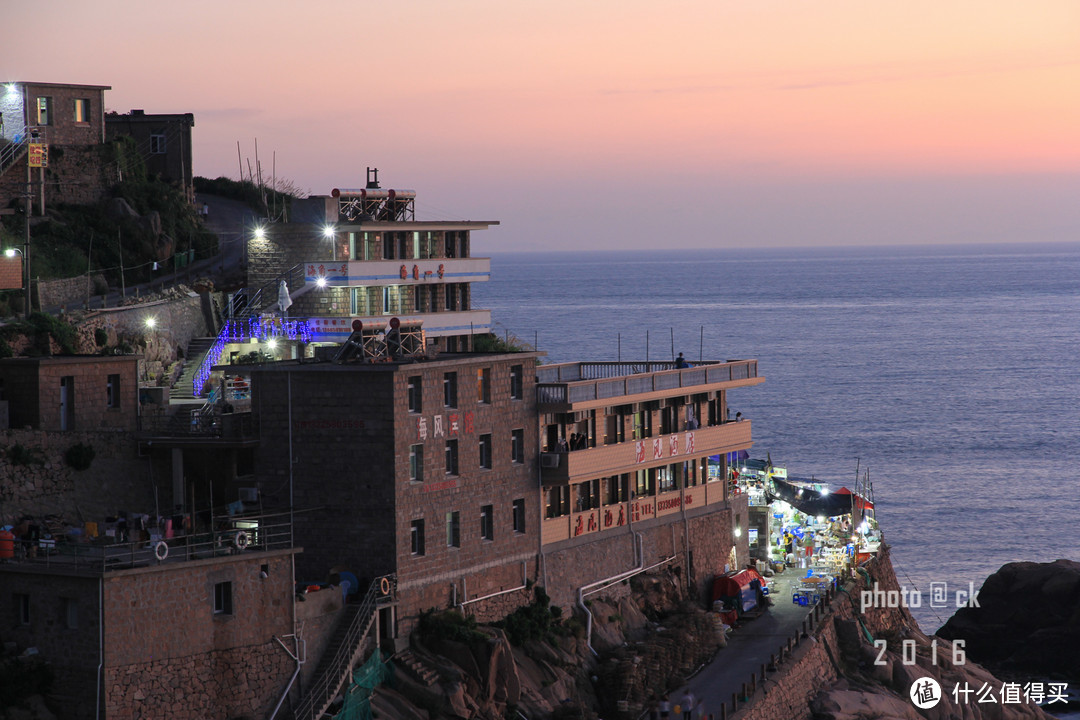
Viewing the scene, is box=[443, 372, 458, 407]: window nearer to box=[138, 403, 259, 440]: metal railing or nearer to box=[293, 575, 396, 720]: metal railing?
box=[138, 403, 259, 440]: metal railing

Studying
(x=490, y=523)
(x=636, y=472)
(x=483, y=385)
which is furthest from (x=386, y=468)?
(x=636, y=472)

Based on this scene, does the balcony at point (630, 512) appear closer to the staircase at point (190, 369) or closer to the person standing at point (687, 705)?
the person standing at point (687, 705)

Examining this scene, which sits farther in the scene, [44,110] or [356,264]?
[44,110]

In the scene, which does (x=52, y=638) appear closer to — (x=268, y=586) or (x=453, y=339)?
(x=268, y=586)

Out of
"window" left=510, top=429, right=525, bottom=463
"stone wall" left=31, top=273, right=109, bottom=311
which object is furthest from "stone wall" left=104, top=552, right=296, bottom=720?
"stone wall" left=31, top=273, right=109, bottom=311

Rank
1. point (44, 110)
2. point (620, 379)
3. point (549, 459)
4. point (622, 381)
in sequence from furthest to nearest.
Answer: point (44, 110), point (622, 381), point (620, 379), point (549, 459)

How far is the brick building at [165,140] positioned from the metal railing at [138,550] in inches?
2018

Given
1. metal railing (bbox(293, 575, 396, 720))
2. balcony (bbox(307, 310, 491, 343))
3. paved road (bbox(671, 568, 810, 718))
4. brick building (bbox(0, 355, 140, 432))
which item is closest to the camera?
→ metal railing (bbox(293, 575, 396, 720))

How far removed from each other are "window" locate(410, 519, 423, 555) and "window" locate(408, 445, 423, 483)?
1.25 meters

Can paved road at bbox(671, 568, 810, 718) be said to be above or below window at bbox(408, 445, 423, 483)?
below

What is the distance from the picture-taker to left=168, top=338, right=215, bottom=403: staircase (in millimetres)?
58375

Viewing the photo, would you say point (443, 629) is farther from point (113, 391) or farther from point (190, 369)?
point (190, 369)

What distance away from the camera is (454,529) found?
48.4 metres

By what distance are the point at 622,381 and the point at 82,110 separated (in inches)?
1450
